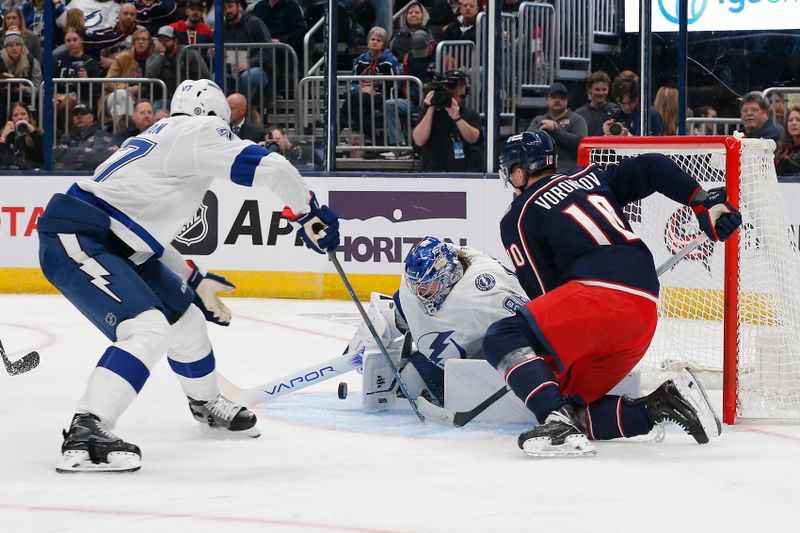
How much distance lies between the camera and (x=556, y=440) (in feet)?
12.3

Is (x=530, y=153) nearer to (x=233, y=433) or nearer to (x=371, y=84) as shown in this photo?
(x=233, y=433)

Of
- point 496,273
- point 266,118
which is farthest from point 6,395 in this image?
point 266,118

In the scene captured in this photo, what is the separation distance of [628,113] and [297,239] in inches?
90.7

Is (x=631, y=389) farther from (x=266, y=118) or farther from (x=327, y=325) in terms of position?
(x=266, y=118)

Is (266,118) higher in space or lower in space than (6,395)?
higher

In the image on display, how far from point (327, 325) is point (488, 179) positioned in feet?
5.45

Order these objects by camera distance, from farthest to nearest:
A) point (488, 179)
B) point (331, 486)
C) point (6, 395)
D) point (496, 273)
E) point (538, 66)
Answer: point (538, 66), point (488, 179), point (6, 395), point (496, 273), point (331, 486)

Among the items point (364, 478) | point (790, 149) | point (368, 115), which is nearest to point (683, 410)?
point (364, 478)

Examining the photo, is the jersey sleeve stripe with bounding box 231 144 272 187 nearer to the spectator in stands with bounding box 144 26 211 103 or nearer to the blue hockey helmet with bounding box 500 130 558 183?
the blue hockey helmet with bounding box 500 130 558 183

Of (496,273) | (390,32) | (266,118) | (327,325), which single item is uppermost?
(390,32)

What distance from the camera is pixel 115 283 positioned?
12.5ft

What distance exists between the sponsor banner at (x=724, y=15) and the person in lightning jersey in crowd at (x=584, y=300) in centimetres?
493

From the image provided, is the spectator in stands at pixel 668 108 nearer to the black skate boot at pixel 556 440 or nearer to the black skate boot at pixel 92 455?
the black skate boot at pixel 556 440

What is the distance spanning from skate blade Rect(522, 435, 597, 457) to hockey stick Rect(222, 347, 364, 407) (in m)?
1.07
